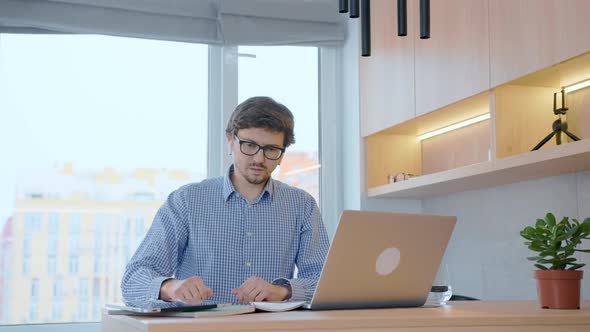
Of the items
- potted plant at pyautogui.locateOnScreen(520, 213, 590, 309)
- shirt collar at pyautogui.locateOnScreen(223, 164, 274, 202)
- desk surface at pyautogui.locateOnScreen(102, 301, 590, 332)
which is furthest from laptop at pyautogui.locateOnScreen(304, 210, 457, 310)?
shirt collar at pyautogui.locateOnScreen(223, 164, 274, 202)

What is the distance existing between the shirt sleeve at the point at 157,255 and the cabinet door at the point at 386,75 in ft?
4.34

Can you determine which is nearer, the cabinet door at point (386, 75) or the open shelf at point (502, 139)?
the open shelf at point (502, 139)

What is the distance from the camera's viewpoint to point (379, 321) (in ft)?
5.52

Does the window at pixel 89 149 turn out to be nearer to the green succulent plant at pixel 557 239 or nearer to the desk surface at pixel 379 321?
the desk surface at pixel 379 321

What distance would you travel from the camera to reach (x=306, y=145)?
443 cm

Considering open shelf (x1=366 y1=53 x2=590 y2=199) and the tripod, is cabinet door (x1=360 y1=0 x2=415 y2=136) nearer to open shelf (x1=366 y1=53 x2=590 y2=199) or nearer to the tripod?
open shelf (x1=366 y1=53 x2=590 y2=199)

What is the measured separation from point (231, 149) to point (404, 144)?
5.13 feet

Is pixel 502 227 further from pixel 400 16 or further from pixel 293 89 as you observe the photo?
pixel 400 16

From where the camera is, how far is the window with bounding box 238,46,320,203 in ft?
14.2

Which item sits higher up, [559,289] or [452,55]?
[452,55]

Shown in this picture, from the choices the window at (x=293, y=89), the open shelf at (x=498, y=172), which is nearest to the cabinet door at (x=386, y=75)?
the open shelf at (x=498, y=172)

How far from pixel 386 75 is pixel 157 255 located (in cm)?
177

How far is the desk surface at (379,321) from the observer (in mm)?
1562

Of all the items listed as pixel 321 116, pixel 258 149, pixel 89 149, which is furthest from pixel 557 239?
pixel 89 149
